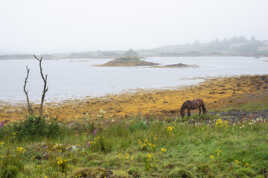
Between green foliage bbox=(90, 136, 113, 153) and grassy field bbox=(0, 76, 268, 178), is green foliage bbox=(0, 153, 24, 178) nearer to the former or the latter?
Result: grassy field bbox=(0, 76, 268, 178)

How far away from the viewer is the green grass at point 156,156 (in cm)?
504

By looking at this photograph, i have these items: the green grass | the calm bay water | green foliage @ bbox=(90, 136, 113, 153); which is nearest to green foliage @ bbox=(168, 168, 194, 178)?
the green grass

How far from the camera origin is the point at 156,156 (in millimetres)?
6152

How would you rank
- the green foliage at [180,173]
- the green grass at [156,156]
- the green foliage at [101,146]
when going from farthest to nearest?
the green foliage at [101,146] → the green grass at [156,156] → the green foliage at [180,173]

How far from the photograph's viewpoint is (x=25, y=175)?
4.98 metres

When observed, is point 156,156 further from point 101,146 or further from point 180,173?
point 101,146

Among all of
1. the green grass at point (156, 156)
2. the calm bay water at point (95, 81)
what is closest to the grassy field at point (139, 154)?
the green grass at point (156, 156)

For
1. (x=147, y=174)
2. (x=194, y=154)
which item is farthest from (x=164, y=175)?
(x=194, y=154)

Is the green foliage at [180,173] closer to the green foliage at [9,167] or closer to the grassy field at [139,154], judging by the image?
the grassy field at [139,154]

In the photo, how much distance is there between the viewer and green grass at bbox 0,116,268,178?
504 centimetres

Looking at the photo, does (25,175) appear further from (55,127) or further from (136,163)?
(55,127)

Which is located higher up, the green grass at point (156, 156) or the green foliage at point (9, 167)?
the green foliage at point (9, 167)

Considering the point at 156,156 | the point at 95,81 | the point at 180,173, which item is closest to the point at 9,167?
the point at 156,156

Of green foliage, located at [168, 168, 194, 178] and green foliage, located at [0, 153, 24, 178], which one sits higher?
green foliage, located at [0, 153, 24, 178]
